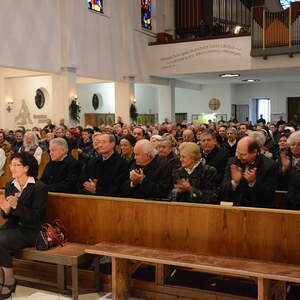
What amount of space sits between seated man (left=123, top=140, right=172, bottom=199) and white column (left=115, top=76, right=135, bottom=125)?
42.0ft

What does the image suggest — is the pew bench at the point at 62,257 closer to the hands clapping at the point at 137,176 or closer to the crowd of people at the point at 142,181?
the crowd of people at the point at 142,181

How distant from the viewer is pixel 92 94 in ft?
63.6

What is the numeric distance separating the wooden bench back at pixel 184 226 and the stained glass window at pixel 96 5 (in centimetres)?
1260

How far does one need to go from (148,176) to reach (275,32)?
12.5 meters

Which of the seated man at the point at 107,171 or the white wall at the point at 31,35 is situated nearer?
the seated man at the point at 107,171

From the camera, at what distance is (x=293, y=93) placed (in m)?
23.7

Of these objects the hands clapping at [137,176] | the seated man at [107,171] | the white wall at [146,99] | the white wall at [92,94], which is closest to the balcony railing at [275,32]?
the white wall at [92,94]

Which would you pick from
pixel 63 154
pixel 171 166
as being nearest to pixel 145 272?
pixel 171 166

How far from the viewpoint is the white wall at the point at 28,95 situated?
15703 millimetres

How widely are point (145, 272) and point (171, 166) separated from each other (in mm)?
1169

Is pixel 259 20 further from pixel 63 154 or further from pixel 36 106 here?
pixel 63 154

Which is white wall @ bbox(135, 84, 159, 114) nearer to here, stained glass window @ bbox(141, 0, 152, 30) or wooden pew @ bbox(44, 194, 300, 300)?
A: stained glass window @ bbox(141, 0, 152, 30)

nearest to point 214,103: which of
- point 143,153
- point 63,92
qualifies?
point 63,92

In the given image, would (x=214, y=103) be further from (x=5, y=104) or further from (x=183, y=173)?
(x=183, y=173)
